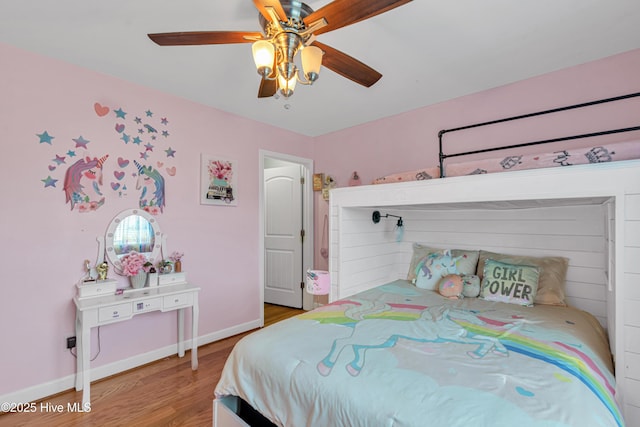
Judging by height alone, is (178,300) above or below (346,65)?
below

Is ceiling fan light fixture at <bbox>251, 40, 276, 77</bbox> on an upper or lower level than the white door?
upper

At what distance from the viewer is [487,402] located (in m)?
0.92

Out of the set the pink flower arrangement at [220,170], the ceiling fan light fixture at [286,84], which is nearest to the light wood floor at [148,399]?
the pink flower arrangement at [220,170]

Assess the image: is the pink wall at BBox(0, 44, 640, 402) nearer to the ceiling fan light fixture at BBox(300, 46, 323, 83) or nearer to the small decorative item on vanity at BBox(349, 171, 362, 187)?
the small decorative item on vanity at BBox(349, 171, 362, 187)

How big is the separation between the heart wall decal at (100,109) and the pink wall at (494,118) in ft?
7.70

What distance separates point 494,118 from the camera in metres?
2.52

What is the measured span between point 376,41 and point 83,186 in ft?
7.67

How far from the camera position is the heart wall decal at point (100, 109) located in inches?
88.4

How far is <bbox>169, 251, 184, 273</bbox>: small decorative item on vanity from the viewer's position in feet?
8.53

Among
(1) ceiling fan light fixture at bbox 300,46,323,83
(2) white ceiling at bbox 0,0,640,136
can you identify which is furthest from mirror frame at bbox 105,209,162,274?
(1) ceiling fan light fixture at bbox 300,46,323,83

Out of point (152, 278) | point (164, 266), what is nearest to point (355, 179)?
point (164, 266)

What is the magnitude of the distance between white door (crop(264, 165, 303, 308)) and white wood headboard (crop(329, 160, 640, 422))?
4.60 ft

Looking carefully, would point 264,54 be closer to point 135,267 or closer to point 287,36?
point 287,36

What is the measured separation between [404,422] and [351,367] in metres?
0.29
